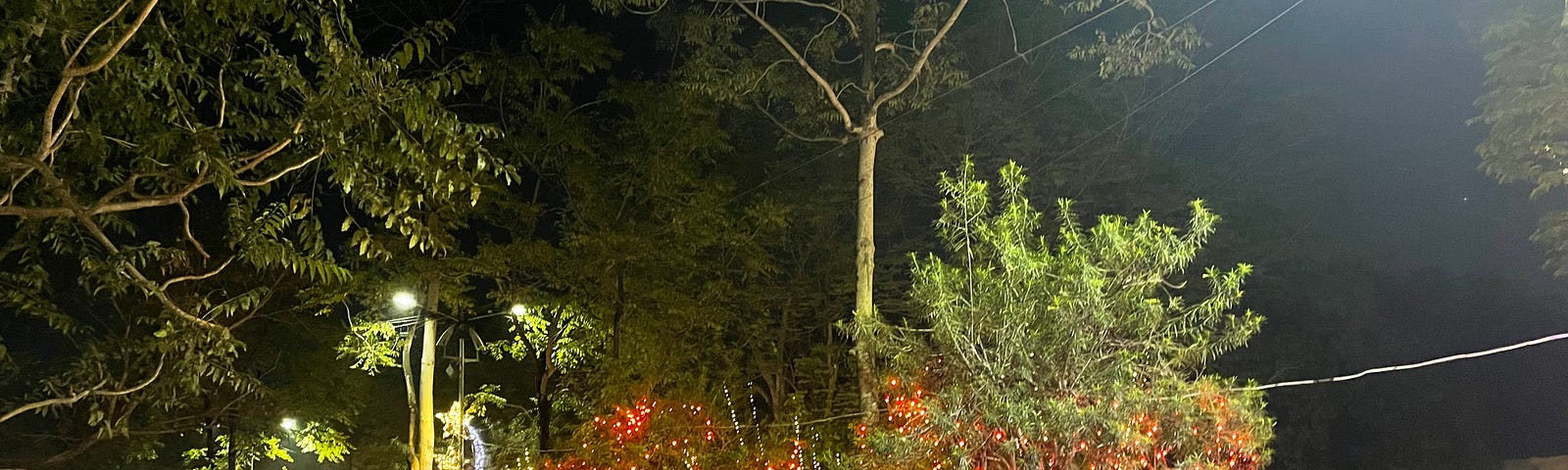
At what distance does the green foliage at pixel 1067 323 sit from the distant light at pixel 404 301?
24.7 ft

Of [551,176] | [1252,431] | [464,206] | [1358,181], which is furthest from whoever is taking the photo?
[1358,181]

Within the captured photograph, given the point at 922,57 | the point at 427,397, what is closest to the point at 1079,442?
the point at 922,57

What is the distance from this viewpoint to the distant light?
11117 millimetres

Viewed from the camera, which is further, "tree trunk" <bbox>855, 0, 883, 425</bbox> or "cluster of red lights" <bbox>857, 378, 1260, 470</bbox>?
"tree trunk" <bbox>855, 0, 883, 425</bbox>

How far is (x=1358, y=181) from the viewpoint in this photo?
44.9 ft

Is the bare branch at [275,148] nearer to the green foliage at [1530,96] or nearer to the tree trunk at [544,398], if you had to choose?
the green foliage at [1530,96]

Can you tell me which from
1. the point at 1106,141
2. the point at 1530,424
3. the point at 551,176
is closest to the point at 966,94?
the point at 1106,141

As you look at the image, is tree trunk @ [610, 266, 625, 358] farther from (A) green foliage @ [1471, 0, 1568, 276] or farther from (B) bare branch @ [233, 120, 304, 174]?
(A) green foliage @ [1471, 0, 1568, 276]

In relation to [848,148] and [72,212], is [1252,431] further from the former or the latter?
[848,148]

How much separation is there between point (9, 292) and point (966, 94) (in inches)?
342

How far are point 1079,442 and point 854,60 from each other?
5065 millimetres

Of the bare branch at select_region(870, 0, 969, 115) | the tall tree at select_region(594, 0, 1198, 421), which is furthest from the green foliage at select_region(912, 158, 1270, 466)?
the bare branch at select_region(870, 0, 969, 115)

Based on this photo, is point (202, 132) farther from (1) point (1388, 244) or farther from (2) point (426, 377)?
(1) point (1388, 244)

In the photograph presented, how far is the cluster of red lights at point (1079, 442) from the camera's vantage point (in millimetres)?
4816
